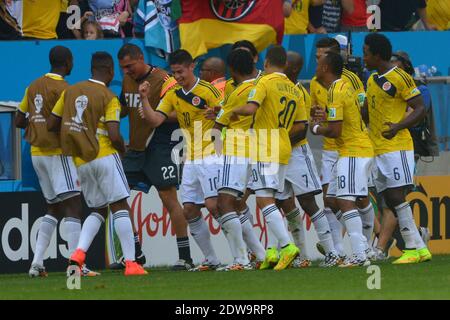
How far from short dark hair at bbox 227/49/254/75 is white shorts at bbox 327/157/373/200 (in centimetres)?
135

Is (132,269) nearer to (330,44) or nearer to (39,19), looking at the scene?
(330,44)

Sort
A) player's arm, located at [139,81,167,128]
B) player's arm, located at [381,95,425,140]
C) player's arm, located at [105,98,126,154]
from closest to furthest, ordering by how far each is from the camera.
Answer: player's arm, located at [105,98,126,154] → player's arm, located at [139,81,167,128] → player's arm, located at [381,95,425,140]

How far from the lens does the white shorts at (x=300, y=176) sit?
593 inches

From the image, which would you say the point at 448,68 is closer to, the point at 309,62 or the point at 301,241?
the point at 309,62

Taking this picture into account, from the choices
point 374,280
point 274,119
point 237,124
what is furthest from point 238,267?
point 374,280

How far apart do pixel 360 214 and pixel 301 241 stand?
2.76 feet

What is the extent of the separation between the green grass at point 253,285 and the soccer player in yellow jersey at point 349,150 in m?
0.46

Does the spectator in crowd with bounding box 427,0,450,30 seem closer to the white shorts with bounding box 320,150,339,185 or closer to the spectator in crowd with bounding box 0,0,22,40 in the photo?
the white shorts with bounding box 320,150,339,185

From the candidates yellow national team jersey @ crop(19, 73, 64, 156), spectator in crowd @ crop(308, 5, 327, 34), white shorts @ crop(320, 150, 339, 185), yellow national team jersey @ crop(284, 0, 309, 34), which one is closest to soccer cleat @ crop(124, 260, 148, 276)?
yellow national team jersey @ crop(19, 73, 64, 156)

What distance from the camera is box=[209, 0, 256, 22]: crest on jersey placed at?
1902 centimetres

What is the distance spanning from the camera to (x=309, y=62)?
62.5 feet

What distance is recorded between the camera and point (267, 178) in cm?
1433

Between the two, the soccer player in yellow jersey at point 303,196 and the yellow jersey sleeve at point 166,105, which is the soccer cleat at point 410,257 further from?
the yellow jersey sleeve at point 166,105
